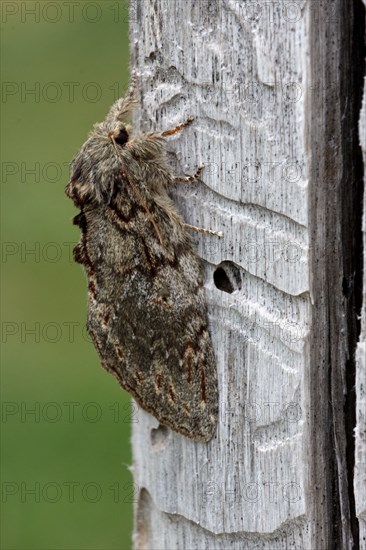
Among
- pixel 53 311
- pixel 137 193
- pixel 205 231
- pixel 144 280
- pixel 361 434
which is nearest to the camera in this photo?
pixel 361 434

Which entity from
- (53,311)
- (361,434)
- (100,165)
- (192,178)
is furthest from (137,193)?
(53,311)

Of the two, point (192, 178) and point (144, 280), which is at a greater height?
point (192, 178)

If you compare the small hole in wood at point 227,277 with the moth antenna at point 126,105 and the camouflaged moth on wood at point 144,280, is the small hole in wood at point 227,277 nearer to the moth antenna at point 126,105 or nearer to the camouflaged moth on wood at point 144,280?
the camouflaged moth on wood at point 144,280

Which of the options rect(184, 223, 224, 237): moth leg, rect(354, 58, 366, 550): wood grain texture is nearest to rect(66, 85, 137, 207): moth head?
rect(184, 223, 224, 237): moth leg

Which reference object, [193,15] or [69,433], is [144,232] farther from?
[69,433]

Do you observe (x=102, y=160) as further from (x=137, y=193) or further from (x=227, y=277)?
(x=227, y=277)

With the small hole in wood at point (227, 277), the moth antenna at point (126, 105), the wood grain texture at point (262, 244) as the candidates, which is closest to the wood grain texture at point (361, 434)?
the wood grain texture at point (262, 244)
